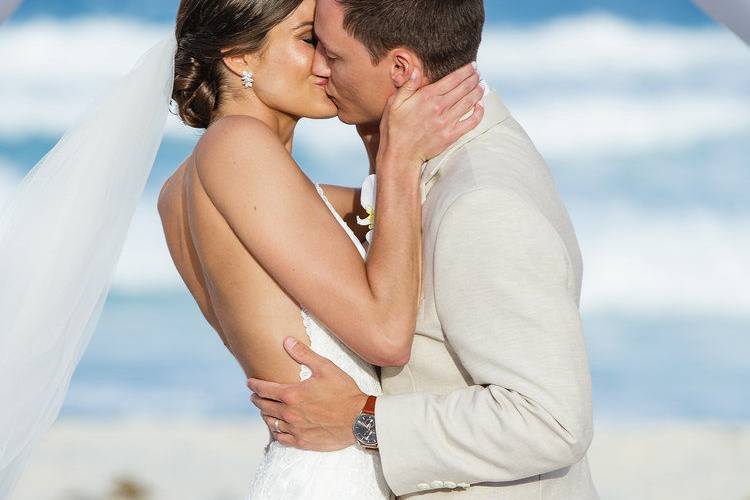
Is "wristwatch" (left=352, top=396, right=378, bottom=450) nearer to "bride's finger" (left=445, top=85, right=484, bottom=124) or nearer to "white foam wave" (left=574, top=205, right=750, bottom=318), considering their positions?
"bride's finger" (left=445, top=85, right=484, bottom=124)

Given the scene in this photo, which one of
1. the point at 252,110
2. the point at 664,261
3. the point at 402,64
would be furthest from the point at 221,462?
the point at 664,261

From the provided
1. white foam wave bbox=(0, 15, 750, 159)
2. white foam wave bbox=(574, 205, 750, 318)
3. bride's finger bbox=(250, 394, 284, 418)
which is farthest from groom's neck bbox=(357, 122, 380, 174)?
white foam wave bbox=(0, 15, 750, 159)

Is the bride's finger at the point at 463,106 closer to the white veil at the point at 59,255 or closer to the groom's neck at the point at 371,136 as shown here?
the groom's neck at the point at 371,136

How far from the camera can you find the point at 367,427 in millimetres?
2357

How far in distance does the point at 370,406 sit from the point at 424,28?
2.85 feet

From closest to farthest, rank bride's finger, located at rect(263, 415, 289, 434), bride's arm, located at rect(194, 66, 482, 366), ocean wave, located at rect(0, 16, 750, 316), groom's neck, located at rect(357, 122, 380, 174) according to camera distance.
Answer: bride's arm, located at rect(194, 66, 482, 366) < bride's finger, located at rect(263, 415, 289, 434) < groom's neck, located at rect(357, 122, 380, 174) < ocean wave, located at rect(0, 16, 750, 316)

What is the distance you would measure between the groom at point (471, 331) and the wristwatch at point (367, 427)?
0.02m

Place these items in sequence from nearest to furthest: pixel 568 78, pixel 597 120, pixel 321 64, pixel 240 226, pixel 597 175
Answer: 1. pixel 240 226
2. pixel 321 64
3. pixel 597 175
4. pixel 597 120
5. pixel 568 78

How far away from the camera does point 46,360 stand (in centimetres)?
262

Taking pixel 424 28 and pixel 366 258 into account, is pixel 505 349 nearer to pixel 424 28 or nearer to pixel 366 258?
pixel 366 258

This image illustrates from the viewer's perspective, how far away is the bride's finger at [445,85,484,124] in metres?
2.38

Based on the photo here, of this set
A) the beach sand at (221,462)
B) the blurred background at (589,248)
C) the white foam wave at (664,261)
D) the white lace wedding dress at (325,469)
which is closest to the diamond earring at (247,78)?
the white lace wedding dress at (325,469)

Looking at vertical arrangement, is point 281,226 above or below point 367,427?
above

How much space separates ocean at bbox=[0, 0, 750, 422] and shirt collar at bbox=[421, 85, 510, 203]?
9.03m
